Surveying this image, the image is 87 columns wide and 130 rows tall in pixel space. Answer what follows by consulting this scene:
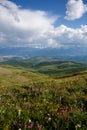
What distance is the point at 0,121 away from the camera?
8539 mm

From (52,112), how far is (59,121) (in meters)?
1.16

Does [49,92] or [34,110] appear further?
[49,92]

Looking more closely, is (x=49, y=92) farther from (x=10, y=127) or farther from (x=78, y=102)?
(x=10, y=127)

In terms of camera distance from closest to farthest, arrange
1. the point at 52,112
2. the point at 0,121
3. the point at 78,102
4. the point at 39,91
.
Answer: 1. the point at 0,121
2. the point at 52,112
3. the point at 78,102
4. the point at 39,91

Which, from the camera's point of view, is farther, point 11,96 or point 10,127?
point 11,96

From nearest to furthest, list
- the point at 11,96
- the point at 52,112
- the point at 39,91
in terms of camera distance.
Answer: the point at 52,112, the point at 11,96, the point at 39,91

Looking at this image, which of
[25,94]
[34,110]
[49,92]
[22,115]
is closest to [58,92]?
Result: [49,92]

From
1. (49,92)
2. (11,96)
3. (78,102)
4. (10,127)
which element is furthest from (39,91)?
(10,127)

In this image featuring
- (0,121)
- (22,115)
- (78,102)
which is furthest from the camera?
(78,102)

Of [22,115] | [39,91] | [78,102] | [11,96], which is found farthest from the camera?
[39,91]

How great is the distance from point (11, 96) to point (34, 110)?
4336 mm

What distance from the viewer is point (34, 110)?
10.3 meters

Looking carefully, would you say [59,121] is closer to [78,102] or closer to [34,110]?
[34,110]

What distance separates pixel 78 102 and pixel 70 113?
3036 mm
